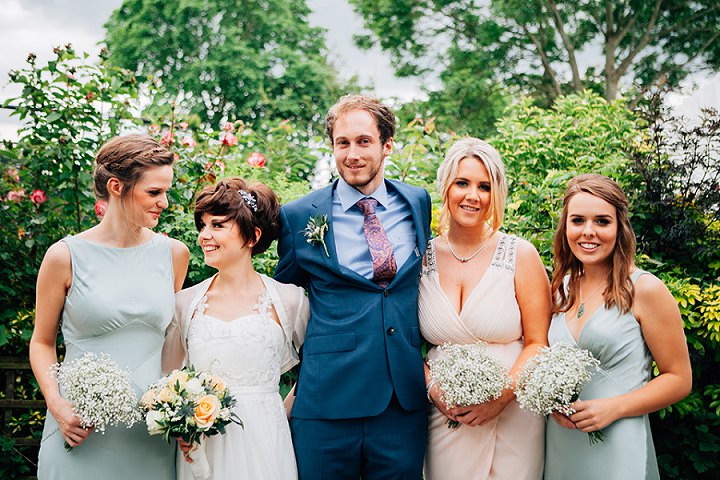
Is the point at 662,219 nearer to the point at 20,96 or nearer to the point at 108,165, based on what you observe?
the point at 108,165

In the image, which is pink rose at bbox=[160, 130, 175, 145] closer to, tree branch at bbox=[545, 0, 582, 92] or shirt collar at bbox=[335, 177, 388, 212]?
shirt collar at bbox=[335, 177, 388, 212]

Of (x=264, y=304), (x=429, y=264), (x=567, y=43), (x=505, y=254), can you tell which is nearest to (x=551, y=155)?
(x=505, y=254)

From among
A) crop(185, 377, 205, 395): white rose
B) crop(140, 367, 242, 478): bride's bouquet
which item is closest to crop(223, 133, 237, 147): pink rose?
crop(140, 367, 242, 478): bride's bouquet

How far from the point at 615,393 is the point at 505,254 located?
3.02ft

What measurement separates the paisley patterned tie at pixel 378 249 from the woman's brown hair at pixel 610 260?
36.6 inches

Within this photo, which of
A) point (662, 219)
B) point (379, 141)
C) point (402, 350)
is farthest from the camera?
point (662, 219)

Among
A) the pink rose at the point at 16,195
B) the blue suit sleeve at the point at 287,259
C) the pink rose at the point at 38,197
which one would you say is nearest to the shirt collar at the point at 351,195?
the blue suit sleeve at the point at 287,259

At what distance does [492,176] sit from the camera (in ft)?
12.0

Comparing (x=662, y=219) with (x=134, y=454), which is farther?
(x=662, y=219)

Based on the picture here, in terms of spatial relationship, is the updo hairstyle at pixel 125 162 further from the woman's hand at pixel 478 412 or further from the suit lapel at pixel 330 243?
the woman's hand at pixel 478 412

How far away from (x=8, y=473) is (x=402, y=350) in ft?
12.7

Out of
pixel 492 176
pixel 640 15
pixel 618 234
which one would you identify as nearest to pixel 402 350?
pixel 492 176

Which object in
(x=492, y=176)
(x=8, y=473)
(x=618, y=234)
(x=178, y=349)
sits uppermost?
(x=492, y=176)

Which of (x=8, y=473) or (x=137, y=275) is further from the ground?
(x=137, y=275)
